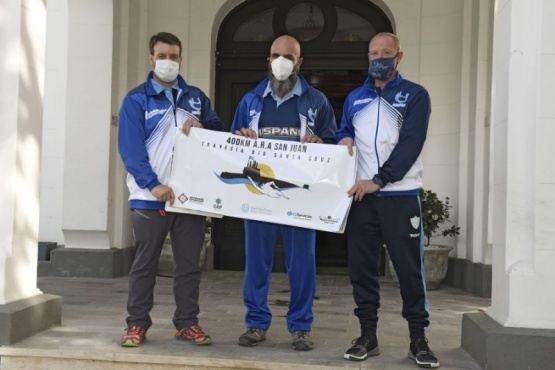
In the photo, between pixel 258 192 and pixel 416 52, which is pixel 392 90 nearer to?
pixel 258 192

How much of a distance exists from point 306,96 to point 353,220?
35.6 inches

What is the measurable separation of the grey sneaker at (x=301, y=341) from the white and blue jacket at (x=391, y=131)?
1.08 meters

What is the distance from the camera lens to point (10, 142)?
447 centimetres

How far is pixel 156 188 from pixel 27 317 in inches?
52.7

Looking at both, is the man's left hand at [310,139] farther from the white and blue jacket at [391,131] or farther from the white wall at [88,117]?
the white wall at [88,117]

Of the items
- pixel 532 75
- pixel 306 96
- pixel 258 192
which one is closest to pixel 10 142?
pixel 258 192

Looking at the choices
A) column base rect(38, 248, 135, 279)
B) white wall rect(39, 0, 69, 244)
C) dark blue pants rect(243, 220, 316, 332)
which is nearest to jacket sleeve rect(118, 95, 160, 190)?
dark blue pants rect(243, 220, 316, 332)

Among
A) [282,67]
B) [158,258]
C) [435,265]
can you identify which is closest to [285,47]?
[282,67]

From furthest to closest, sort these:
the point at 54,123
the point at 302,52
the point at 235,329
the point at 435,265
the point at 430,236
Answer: the point at 302,52
the point at 54,123
the point at 430,236
the point at 435,265
the point at 235,329

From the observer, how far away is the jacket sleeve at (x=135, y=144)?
415 centimetres

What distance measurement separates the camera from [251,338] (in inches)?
167

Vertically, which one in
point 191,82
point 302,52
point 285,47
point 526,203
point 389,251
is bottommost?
point 389,251

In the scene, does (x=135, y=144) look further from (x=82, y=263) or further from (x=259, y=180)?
(x=82, y=263)

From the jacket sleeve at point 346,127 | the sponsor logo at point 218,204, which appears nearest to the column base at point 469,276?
the jacket sleeve at point 346,127
